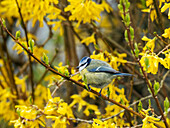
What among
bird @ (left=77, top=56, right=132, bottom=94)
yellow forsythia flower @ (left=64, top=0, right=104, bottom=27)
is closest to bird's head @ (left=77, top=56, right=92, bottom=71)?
bird @ (left=77, top=56, right=132, bottom=94)

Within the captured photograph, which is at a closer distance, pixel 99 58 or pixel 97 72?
pixel 97 72

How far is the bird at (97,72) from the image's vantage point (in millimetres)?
1973

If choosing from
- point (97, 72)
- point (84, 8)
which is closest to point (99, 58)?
point (97, 72)

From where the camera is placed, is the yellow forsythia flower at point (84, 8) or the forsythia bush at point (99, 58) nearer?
the forsythia bush at point (99, 58)

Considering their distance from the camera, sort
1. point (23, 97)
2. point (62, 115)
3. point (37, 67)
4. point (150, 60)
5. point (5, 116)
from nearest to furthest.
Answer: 1. point (150, 60)
2. point (62, 115)
3. point (5, 116)
4. point (23, 97)
5. point (37, 67)

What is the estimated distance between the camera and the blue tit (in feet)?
6.47

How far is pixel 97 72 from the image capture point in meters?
2.04

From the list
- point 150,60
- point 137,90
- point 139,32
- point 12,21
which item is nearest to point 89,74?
point 150,60

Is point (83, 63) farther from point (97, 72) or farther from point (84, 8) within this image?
point (84, 8)

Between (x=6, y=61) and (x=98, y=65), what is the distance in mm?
1429

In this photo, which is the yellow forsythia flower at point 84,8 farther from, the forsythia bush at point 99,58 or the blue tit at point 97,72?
the blue tit at point 97,72

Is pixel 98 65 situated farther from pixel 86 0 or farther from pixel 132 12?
pixel 132 12

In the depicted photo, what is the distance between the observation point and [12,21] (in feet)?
12.9

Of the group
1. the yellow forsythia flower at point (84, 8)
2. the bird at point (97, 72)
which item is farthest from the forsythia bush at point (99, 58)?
the bird at point (97, 72)
